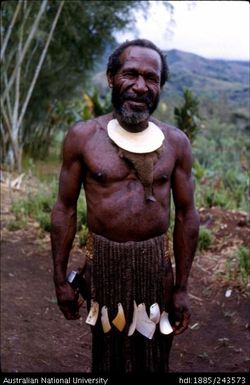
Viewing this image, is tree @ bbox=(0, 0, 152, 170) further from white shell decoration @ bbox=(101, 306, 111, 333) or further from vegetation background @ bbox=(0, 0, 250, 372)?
white shell decoration @ bbox=(101, 306, 111, 333)

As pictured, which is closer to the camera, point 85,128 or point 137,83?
point 137,83

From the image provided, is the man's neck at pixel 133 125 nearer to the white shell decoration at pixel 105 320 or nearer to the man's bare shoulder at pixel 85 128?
the man's bare shoulder at pixel 85 128

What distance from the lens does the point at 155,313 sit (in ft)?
5.99

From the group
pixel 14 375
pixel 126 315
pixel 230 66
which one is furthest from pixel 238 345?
pixel 230 66

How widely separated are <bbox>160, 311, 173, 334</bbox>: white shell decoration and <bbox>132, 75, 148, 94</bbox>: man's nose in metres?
0.83

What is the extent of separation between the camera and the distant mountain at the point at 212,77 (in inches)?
863

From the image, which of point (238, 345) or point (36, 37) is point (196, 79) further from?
point (238, 345)

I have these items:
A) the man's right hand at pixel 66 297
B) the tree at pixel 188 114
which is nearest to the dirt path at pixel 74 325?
the man's right hand at pixel 66 297

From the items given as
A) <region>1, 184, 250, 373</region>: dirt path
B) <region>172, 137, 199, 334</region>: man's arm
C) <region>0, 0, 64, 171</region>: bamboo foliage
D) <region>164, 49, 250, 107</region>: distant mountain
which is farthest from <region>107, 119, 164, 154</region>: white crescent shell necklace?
<region>164, 49, 250, 107</region>: distant mountain

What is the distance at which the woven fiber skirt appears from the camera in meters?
1.80

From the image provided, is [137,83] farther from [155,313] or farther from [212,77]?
[212,77]

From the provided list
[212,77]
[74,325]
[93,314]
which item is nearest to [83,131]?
[93,314]

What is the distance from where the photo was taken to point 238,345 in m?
3.22

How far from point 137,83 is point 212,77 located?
25.2 m
